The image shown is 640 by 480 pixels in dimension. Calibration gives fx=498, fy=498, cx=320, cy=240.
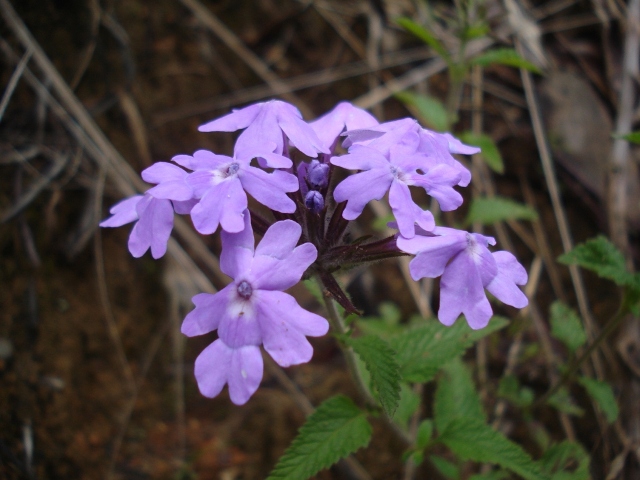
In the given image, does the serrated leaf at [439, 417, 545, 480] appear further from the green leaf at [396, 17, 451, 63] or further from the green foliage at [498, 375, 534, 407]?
the green leaf at [396, 17, 451, 63]

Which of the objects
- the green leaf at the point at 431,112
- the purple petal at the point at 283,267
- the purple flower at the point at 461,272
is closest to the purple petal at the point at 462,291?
the purple flower at the point at 461,272

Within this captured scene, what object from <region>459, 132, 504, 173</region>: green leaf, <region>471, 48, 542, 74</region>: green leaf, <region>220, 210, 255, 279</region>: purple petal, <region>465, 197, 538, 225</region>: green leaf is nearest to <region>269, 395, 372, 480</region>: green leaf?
<region>220, 210, 255, 279</region>: purple petal

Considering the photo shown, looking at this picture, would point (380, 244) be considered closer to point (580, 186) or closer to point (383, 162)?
point (383, 162)

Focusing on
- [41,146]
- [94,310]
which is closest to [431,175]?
[94,310]

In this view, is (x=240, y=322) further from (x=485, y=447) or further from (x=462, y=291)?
(x=485, y=447)

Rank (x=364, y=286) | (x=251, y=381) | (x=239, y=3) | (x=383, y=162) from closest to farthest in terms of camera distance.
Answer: (x=251, y=381) < (x=383, y=162) < (x=364, y=286) < (x=239, y=3)
